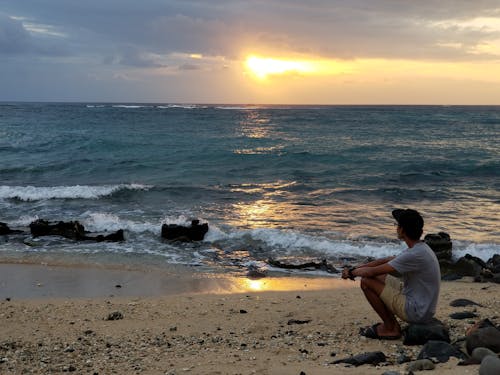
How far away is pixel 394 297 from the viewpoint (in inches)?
Result: 206

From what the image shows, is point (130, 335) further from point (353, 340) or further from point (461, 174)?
point (461, 174)

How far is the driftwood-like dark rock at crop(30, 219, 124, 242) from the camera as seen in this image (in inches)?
450

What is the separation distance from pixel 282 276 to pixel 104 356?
Answer: 443cm

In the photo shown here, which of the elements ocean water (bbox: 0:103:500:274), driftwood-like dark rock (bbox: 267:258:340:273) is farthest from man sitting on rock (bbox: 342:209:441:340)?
ocean water (bbox: 0:103:500:274)

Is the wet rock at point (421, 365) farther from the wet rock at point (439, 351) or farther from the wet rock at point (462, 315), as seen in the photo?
the wet rock at point (462, 315)

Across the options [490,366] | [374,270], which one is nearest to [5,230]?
[374,270]

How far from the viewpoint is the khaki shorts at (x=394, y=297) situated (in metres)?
5.16

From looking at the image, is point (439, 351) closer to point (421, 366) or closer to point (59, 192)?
point (421, 366)

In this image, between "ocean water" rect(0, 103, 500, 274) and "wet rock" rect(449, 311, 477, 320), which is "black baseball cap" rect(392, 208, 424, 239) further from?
"ocean water" rect(0, 103, 500, 274)

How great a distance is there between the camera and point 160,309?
7012mm

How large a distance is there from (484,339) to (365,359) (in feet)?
3.59

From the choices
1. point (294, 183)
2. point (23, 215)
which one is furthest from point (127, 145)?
point (23, 215)

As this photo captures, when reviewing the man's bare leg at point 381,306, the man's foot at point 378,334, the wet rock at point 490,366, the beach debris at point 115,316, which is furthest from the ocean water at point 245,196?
the wet rock at point 490,366

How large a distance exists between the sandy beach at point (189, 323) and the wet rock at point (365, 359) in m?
0.09
